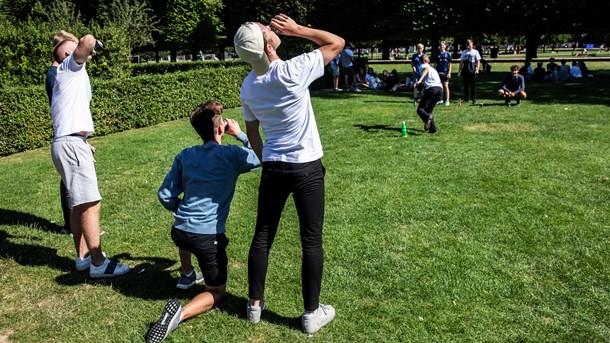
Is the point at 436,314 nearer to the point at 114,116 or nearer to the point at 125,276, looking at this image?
the point at 125,276

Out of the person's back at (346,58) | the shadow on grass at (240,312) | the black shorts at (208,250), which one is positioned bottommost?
the shadow on grass at (240,312)

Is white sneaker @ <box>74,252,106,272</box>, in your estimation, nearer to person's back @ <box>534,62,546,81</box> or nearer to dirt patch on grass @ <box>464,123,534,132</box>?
dirt patch on grass @ <box>464,123,534,132</box>

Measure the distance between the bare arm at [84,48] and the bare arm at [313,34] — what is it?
188 centimetres

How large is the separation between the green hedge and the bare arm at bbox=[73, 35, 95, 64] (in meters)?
8.08

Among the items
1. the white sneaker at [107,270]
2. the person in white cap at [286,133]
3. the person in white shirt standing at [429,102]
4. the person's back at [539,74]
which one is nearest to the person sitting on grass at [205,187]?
the person in white cap at [286,133]

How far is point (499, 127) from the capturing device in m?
11.0

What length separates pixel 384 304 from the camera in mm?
3932

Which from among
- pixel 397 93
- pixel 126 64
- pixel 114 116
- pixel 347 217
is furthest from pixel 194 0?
pixel 347 217

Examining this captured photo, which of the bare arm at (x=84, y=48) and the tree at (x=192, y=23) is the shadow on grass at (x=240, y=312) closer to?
the bare arm at (x=84, y=48)

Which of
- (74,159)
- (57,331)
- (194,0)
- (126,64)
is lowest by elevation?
(57,331)

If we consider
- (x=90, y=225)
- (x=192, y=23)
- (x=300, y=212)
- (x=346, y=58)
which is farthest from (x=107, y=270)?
(x=192, y=23)

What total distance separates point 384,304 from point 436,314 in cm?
42

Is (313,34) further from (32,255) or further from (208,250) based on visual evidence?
(32,255)

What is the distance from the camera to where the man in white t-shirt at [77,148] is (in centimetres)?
430
